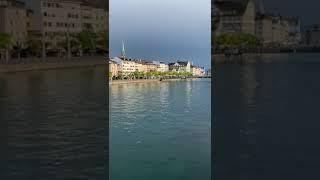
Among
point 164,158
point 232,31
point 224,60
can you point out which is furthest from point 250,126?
point 232,31

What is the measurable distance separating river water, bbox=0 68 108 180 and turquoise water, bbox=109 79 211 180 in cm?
9

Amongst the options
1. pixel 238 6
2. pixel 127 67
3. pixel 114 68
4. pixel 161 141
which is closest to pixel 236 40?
pixel 238 6

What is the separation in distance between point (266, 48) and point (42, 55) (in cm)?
880

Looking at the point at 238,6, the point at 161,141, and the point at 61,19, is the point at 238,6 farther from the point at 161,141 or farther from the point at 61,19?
the point at 161,141

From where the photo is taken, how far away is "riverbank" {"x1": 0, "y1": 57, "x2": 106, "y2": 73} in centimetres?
943

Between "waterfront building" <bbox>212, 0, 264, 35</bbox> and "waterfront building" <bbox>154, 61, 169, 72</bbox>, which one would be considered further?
"waterfront building" <bbox>212, 0, 264, 35</bbox>

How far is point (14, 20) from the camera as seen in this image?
469 inches

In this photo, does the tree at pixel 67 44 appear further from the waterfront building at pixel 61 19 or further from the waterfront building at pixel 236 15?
the waterfront building at pixel 236 15

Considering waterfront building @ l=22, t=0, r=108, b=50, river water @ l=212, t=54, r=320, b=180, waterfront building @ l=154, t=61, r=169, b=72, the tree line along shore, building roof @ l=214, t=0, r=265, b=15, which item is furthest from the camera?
building roof @ l=214, t=0, r=265, b=15

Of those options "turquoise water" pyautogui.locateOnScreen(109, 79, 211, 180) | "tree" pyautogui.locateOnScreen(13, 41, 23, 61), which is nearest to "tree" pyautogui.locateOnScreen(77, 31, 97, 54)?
"tree" pyautogui.locateOnScreen(13, 41, 23, 61)

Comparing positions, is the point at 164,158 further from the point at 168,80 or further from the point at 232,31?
the point at 232,31

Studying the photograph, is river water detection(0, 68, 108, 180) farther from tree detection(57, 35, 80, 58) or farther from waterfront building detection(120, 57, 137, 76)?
tree detection(57, 35, 80, 58)

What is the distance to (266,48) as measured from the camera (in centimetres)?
1830

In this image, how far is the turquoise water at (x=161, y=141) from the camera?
2066 mm
